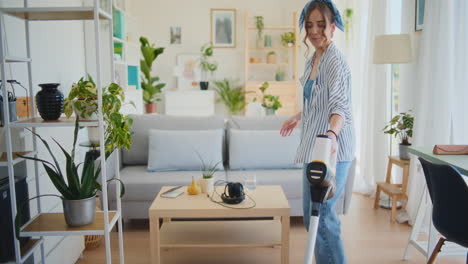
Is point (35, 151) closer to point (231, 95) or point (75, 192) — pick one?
point (75, 192)

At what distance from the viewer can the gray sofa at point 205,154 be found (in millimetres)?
2969

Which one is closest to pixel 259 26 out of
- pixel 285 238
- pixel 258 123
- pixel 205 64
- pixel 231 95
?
pixel 205 64

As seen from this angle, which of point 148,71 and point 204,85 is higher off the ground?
point 148,71

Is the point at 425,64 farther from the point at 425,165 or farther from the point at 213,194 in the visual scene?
the point at 213,194

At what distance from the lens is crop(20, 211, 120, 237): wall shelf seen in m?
1.69

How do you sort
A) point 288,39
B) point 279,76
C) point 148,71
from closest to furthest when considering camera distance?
point 148,71, point 288,39, point 279,76

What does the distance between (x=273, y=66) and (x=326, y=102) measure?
5.10 m

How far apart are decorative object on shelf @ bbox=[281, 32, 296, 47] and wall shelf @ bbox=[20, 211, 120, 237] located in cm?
495

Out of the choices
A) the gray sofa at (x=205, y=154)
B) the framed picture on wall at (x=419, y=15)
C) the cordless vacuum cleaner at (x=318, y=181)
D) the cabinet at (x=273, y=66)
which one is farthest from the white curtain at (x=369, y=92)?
the cordless vacuum cleaner at (x=318, y=181)

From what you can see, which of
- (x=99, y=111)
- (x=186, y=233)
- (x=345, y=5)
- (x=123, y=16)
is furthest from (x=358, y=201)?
(x=123, y=16)

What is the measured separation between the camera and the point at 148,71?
6.05m

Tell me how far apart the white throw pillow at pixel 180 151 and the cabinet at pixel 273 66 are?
10.6 feet

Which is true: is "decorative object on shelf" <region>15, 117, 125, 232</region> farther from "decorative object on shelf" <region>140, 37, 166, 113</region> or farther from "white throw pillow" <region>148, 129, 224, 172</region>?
"decorative object on shelf" <region>140, 37, 166, 113</region>

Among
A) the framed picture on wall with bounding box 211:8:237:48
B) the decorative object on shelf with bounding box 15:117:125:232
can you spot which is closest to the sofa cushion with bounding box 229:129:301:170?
the decorative object on shelf with bounding box 15:117:125:232
